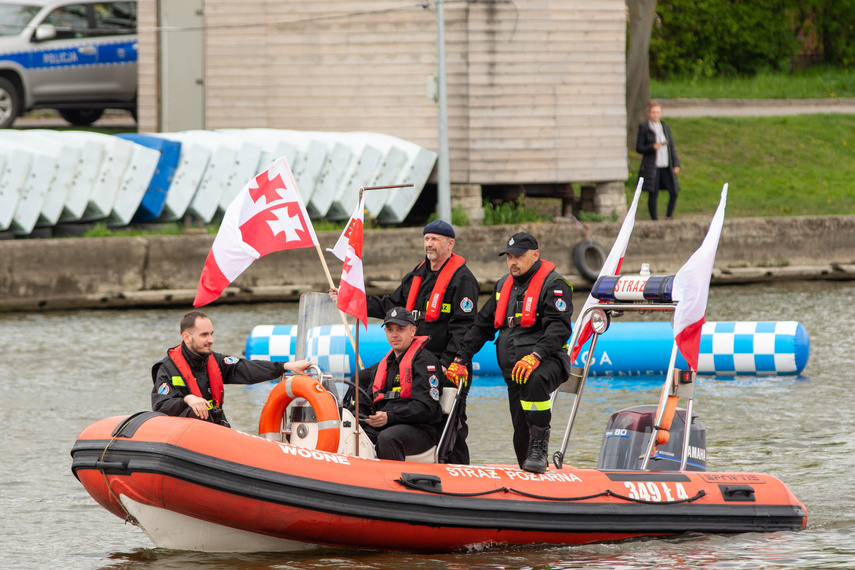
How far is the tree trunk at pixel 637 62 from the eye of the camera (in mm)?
19734

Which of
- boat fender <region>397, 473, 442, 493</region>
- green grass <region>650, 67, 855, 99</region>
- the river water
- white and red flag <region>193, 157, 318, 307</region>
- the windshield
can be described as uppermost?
the windshield

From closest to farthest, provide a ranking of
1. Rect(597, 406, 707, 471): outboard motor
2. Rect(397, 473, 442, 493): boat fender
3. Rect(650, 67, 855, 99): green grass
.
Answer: Rect(397, 473, 442, 493): boat fender < Rect(597, 406, 707, 471): outboard motor < Rect(650, 67, 855, 99): green grass

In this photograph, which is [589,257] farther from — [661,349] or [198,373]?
[198,373]

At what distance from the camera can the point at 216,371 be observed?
6.64 metres

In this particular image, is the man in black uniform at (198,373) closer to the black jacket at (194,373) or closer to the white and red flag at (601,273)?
the black jacket at (194,373)

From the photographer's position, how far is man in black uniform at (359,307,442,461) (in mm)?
6691

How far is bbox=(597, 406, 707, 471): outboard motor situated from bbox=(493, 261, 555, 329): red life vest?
35.8 inches

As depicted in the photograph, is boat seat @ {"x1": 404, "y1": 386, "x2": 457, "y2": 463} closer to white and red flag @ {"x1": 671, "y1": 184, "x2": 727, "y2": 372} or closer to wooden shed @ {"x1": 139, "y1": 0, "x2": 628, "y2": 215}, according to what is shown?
white and red flag @ {"x1": 671, "y1": 184, "x2": 727, "y2": 372}

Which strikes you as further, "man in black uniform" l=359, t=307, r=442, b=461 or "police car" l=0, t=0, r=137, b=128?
"police car" l=0, t=0, r=137, b=128

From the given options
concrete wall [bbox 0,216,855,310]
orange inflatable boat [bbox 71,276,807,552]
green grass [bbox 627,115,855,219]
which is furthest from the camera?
green grass [bbox 627,115,855,219]

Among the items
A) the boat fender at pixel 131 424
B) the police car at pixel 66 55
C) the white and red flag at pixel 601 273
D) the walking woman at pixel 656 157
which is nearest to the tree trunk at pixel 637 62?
the walking woman at pixel 656 157

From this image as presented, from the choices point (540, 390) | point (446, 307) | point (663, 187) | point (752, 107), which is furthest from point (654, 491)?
point (752, 107)

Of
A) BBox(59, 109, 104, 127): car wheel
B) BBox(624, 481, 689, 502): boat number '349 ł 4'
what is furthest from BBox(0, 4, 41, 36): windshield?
BBox(624, 481, 689, 502): boat number '349 ł 4'

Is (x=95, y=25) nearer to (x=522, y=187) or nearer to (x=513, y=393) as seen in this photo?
(x=522, y=187)
